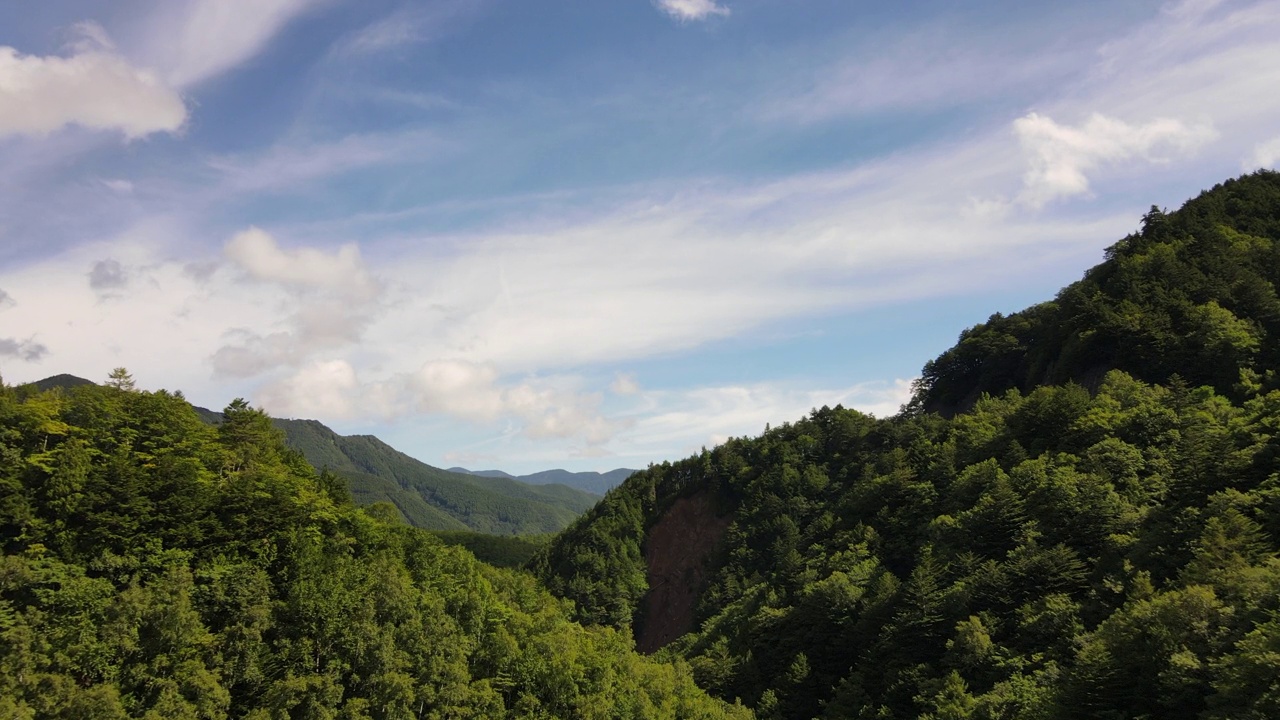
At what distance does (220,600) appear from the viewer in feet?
139

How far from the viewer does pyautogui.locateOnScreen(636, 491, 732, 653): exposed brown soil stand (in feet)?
392

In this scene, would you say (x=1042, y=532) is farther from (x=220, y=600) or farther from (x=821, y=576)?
(x=220, y=600)

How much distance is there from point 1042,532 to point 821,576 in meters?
28.1

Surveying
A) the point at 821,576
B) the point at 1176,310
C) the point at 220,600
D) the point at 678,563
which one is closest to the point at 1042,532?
the point at 821,576

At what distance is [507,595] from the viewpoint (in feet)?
206

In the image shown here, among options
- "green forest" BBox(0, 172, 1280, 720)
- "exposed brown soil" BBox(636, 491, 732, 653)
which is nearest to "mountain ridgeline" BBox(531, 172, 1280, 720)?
"green forest" BBox(0, 172, 1280, 720)

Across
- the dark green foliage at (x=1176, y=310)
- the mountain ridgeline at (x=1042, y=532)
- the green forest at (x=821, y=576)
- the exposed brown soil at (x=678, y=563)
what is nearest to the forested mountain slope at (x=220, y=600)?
the green forest at (x=821, y=576)

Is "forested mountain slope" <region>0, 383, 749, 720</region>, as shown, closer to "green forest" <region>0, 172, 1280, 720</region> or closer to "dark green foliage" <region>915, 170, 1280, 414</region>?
"green forest" <region>0, 172, 1280, 720</region>

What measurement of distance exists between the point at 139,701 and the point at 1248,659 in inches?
1992

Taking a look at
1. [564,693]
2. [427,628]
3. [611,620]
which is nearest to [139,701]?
[427,628]

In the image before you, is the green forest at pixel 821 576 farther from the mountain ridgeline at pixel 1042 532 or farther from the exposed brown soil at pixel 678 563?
the exposed brown soil at pixel 678 563

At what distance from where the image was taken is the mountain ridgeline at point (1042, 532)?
Result: 3703 cm

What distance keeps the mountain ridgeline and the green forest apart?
0.25m

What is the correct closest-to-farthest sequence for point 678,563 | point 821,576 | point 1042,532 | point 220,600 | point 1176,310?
point 220,600 → point 1042,532 → point 1176,310 → point 821,576 → point 678,563
